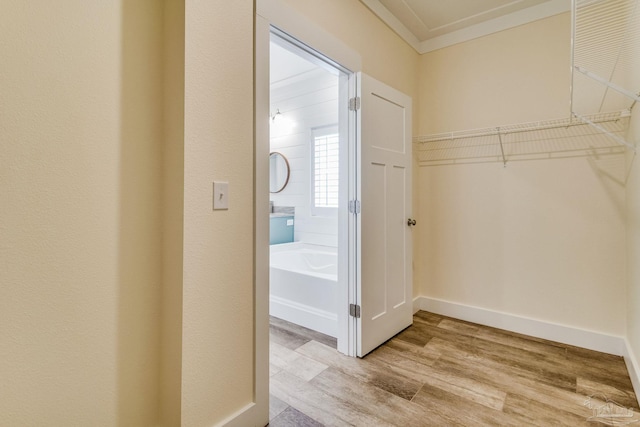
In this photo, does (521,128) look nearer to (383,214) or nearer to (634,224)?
(634,224)

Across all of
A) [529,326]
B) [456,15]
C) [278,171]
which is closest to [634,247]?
[529,326]

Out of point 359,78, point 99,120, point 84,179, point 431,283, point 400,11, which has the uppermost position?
point 400,11

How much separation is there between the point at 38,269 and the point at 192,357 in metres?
0.62

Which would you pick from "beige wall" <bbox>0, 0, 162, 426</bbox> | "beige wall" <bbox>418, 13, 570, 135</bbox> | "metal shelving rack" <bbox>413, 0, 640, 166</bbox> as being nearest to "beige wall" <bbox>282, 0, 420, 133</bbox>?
"beige wall" <bbox>418, 13, 570, 135</bbox>

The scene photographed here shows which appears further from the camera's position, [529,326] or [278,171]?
[278,171]

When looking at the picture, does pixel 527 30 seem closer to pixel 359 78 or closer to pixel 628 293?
pixel 359 78

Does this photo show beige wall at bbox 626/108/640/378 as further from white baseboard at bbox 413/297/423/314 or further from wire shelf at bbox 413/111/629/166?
white baseboard at bbox 413/297/423/314

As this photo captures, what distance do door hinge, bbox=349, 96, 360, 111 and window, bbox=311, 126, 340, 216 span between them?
152 cm

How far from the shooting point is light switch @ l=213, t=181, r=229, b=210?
1311 mm

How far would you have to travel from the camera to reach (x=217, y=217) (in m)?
1.33

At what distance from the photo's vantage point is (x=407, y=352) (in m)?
2.22

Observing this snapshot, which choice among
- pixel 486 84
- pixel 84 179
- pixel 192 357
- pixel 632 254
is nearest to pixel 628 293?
pixel 632 254

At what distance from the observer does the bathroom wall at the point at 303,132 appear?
371 centimetres

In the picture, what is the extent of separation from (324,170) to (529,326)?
259cm
